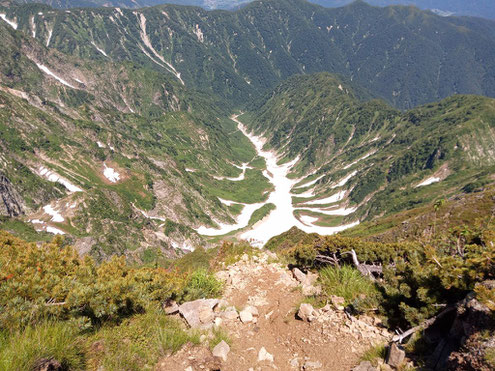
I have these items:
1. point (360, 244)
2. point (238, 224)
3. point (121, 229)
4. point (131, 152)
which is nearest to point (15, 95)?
point (131, 152)

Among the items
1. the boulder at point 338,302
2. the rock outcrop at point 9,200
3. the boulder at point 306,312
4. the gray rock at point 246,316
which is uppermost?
the boulder at point 338,302

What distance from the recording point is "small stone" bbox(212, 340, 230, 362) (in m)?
9.16

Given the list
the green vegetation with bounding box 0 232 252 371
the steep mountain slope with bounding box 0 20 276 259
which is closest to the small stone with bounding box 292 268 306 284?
the green vegetation with bounding box 0 232 252 371

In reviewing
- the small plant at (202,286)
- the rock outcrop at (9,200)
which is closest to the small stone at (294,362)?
the small plant at (202,286)

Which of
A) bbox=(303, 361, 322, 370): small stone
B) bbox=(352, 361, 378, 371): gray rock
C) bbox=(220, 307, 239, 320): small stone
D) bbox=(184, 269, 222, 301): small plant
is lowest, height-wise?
bbox=(184, 269, 222, 301): small plant

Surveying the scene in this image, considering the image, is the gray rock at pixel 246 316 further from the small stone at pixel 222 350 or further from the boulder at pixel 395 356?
the boulder at pixel 395 356

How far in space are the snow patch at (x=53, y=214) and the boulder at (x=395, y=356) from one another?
13148cm

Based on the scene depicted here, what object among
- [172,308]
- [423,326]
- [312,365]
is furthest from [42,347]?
[423,326]

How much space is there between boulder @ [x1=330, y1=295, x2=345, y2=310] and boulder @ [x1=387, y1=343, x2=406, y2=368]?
114 inches

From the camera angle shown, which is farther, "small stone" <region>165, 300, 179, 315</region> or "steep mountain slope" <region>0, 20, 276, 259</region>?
"steep mountain slope" <region>0, 20, 276, 259</region>

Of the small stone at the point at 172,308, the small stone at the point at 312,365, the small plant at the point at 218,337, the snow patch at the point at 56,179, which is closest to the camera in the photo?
the small stone at the point at 312,365

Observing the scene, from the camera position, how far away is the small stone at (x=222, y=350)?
9.16 metres

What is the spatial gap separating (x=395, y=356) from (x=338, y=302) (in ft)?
11.4

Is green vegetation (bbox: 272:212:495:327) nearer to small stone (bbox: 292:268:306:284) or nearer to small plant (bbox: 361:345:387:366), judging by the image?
small plant (bbox: 361:345:387:366)
